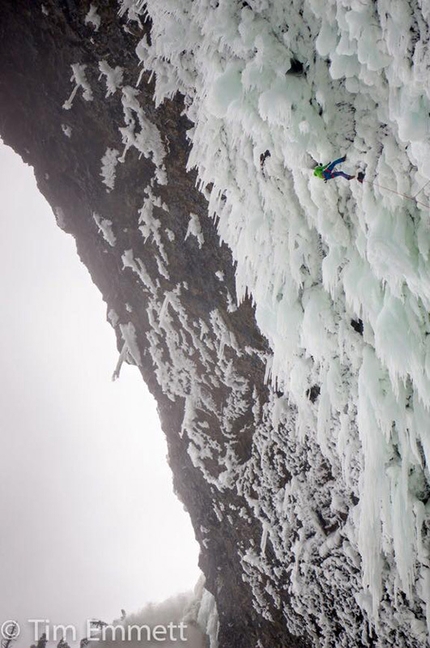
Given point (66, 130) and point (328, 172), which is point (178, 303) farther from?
point (328, 172)

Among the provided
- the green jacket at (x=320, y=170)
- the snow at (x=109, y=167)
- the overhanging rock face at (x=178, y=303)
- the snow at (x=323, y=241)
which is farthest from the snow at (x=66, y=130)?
the green jacket at (x=320, y=170)

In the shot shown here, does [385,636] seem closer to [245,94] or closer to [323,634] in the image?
[323,634]

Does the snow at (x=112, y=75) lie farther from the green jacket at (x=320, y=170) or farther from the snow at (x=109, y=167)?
the green jacket at (x=320, y=170)

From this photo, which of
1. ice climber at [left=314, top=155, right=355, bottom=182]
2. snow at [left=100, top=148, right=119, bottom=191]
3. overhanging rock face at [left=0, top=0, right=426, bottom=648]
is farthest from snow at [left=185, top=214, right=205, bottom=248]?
ice climber at [left=314, top=155, right=355, bottom=182]

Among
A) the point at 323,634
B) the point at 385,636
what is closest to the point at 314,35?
the point at 385,636

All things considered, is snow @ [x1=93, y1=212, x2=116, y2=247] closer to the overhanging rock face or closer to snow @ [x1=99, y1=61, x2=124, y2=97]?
the overhanging rock face
